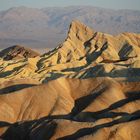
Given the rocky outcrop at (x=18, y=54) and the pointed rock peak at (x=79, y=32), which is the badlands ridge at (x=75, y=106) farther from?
the rocky outcrop at (x=18, y=54)

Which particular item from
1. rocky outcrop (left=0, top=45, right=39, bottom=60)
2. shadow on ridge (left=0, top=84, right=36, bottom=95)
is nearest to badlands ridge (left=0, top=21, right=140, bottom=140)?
shadow on ridge (left=0, top=84, right=36, bottom=95)

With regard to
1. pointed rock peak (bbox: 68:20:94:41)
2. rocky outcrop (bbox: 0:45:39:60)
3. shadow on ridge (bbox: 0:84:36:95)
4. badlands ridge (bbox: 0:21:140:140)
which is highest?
badlands ridge (bbox: 0:21:140:140)

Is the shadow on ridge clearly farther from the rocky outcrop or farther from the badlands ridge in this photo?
the rocky outcrop

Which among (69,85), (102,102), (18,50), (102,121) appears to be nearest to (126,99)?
(102,102)

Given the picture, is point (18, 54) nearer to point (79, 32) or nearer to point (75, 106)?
point (79, 32)

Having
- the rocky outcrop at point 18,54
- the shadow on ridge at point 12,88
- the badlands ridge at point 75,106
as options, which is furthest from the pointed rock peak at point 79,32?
the shadow on ridge at point 12,88

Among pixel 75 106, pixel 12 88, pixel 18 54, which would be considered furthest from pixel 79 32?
pixel 75 106

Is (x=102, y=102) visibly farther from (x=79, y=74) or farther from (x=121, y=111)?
(x=79, y=74)

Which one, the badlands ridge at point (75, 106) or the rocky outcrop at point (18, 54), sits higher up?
the badlands ridge at point (75, 106)
